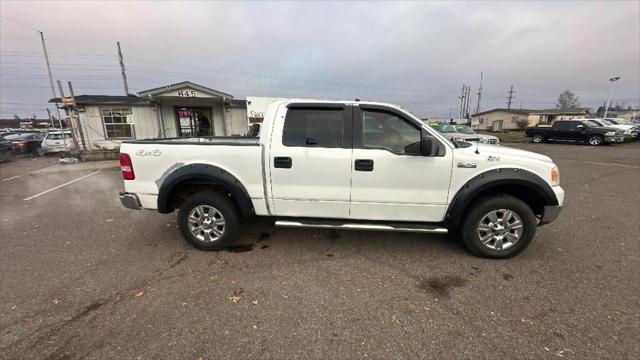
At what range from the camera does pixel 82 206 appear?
6012 mm

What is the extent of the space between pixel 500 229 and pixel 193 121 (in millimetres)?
17576

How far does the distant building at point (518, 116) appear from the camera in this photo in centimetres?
5252

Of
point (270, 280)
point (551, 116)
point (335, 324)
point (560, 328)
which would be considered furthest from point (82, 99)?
point (551, 116)

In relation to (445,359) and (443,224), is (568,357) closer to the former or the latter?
(445,359)

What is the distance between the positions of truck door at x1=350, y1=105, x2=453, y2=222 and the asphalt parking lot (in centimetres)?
62

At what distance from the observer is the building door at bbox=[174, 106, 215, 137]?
17091 millimetres

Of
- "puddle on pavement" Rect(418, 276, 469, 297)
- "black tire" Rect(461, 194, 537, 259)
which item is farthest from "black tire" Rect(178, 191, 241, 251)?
"black tire" Rect(461, 194, 537, 259)

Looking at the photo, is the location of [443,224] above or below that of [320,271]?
above

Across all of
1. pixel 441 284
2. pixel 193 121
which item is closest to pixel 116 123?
pixel 193 121

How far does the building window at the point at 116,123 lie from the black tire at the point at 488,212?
1797 centimetres

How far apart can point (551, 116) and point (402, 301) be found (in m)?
69.5

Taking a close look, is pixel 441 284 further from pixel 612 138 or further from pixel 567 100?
pixel 567 100

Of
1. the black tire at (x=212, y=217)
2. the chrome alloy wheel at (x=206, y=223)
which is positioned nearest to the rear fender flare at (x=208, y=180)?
the black tire at (x=212, y=217)

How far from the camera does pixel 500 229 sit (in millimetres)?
3475
